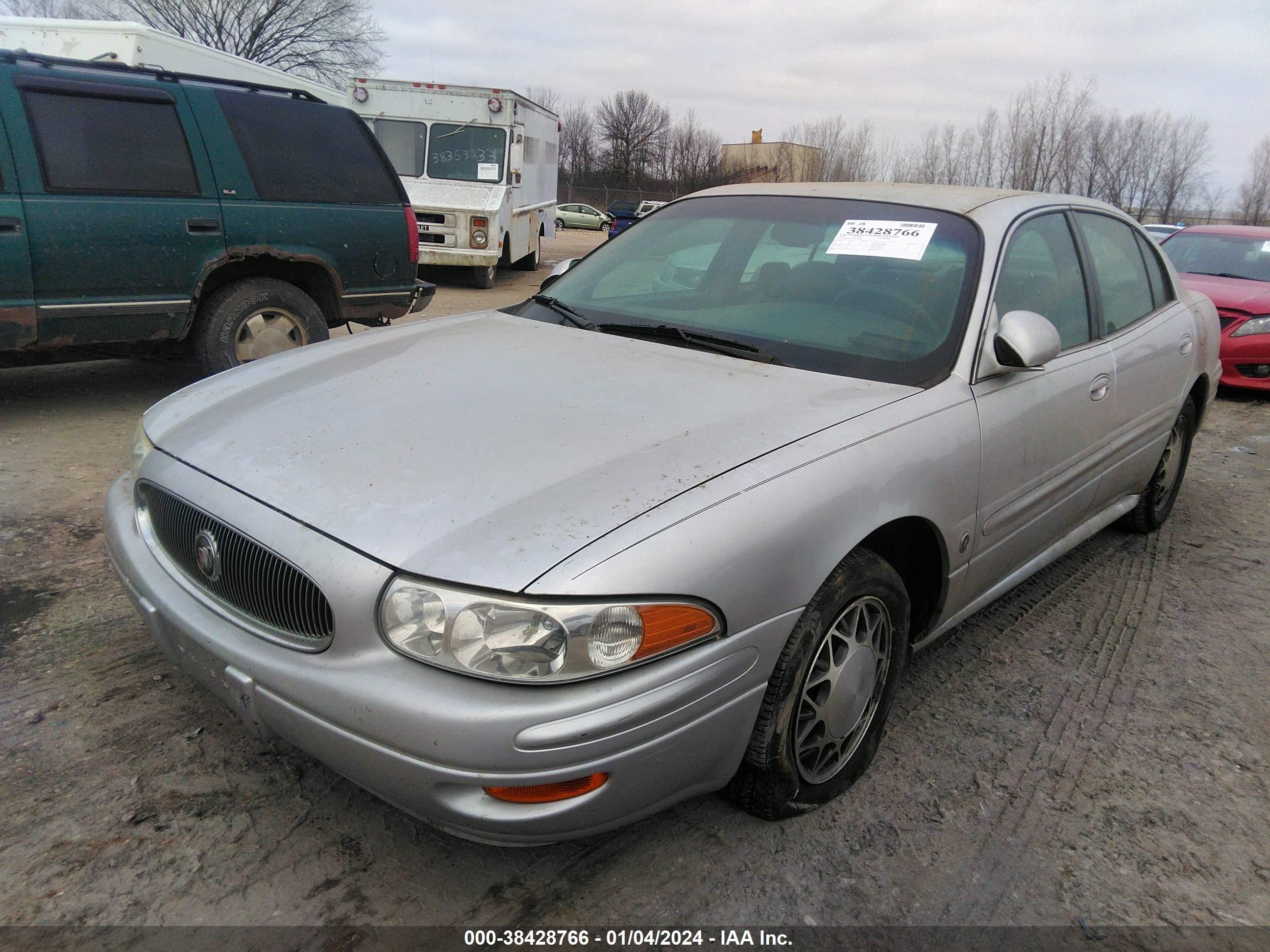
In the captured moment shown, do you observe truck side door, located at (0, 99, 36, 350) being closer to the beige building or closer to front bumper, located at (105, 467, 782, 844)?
front bumper, located at (105, 467, 782, 844)

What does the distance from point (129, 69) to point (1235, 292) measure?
29.3 ft

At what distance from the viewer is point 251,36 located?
3744 centimetres

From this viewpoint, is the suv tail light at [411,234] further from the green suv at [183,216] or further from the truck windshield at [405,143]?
the truck windshield at [405,143]

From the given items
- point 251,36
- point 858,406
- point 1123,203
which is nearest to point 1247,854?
point 858,406

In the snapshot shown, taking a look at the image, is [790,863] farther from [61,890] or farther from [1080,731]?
[61,890]

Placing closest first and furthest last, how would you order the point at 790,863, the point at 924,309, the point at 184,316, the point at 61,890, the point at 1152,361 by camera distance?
the point at 61,890 < the point at 790,863 < the point at 924,309 < the point at 1152,361 < the point at 184,316

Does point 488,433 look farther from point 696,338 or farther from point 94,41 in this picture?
point 94,41

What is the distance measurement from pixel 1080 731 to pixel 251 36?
43.6 meters

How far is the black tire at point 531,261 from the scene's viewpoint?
54.2ft

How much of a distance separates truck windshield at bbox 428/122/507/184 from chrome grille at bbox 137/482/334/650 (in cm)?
1155

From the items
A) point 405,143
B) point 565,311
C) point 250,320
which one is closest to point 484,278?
point 405,143

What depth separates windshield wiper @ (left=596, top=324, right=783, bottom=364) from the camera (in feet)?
8.87

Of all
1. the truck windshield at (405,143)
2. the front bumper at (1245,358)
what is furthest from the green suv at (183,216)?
the front bumper at (1245,358)

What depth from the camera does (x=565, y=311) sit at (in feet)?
10.6
